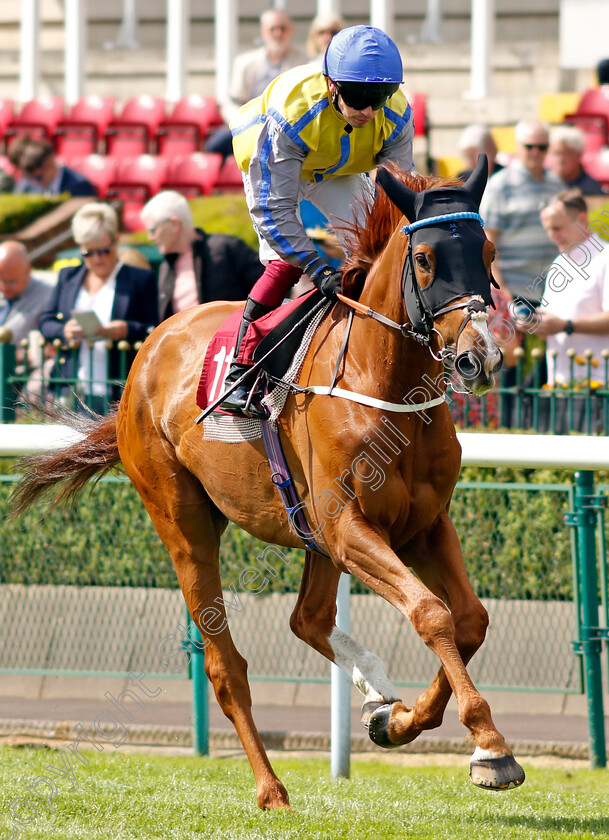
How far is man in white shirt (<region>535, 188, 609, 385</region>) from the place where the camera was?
6.54m

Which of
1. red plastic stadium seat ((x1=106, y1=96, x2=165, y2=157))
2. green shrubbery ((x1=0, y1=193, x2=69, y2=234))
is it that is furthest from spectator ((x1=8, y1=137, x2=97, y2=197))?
red plastic stadium seat ((x1=106, y1=96, x2=165, y2=157))

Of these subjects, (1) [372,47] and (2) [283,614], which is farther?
(2) [283,614]

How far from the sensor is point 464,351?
139 inches

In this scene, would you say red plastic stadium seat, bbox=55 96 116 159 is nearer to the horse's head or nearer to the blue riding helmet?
the blue riding helmet

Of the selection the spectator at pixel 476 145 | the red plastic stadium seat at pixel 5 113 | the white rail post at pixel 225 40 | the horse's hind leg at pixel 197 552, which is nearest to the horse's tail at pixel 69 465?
the horse's hind leg at pixel 197 552

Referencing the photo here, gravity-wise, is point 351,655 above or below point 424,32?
below

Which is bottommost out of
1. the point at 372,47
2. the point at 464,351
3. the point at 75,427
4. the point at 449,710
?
the point at 449,710

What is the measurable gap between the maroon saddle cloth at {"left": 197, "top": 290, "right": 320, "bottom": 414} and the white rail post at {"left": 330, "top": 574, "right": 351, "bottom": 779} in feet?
3.29

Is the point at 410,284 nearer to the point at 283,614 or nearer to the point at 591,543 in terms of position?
the point at 591,543

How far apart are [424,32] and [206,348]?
14.2 meters

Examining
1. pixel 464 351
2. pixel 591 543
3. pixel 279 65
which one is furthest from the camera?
pixel 279 65

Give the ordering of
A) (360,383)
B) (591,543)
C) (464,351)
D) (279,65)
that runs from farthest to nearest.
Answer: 1. (279,65)
2. (591,543)
3. (360,383)
4. (464,351)

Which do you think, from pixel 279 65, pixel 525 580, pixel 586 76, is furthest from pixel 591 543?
pixel 586 76

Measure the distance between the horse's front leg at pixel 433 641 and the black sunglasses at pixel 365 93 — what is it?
1321mm
